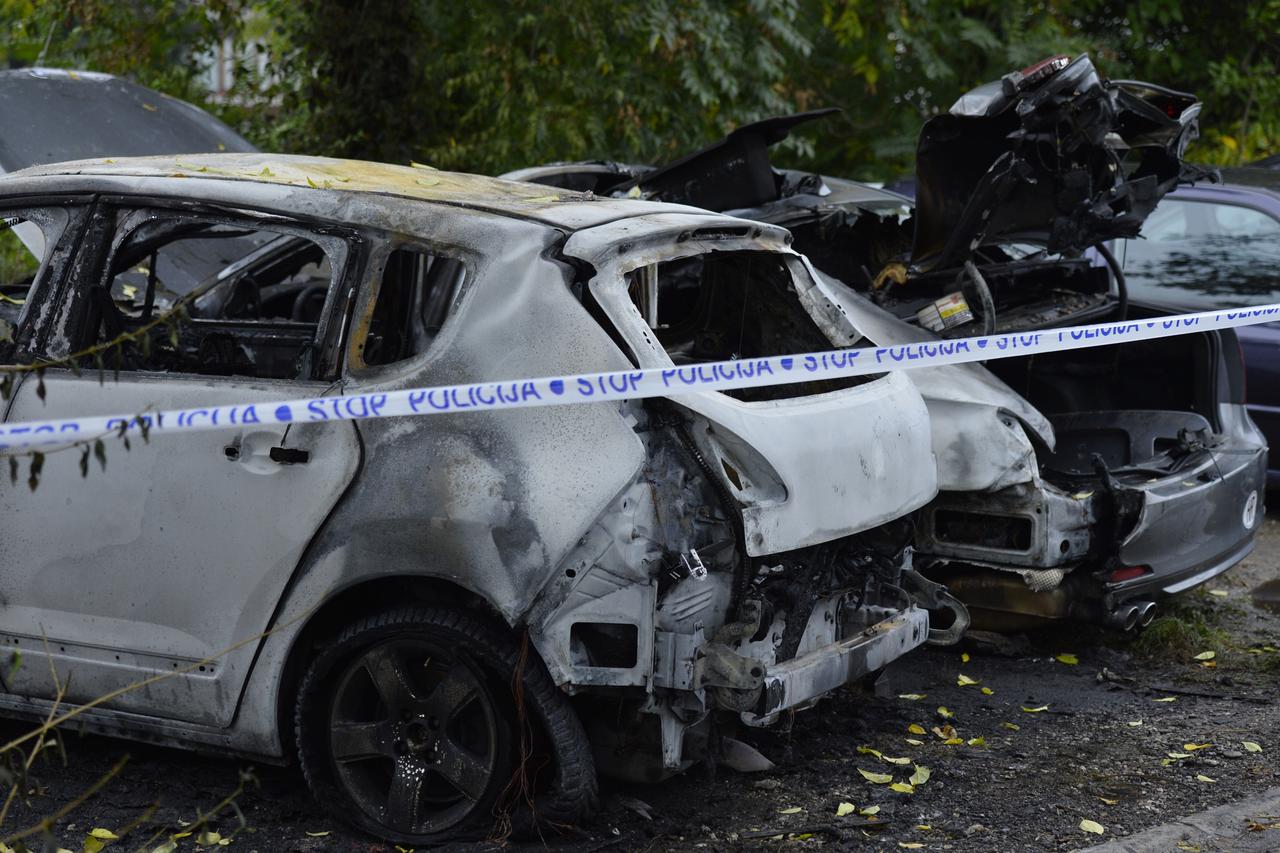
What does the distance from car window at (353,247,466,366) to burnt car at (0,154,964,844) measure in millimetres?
14

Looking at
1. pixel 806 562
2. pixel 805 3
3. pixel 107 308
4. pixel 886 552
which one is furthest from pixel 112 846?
pixel 805 3

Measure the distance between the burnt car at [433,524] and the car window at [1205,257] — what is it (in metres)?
3.76

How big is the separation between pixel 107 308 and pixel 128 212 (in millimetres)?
272

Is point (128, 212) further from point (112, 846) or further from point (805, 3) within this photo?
point (805, 3)

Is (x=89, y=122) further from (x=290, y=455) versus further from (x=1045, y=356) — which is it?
(x=1045, y=356)

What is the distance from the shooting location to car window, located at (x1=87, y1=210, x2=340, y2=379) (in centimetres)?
402

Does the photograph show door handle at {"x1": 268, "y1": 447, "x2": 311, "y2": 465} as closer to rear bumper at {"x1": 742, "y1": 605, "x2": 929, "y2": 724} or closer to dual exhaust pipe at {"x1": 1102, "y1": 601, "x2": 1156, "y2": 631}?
rear bumper at {"x1": 742, "y1": 605, "x2": 929, "y2": 724}

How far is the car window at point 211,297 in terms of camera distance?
402cm

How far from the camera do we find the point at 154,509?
12.7 feet

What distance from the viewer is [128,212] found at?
4047mm

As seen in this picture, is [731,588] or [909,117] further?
[909,117]

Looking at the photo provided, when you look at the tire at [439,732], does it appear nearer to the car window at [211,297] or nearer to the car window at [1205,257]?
the car window at [211,297]

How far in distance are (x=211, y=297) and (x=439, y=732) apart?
3109 millimetres

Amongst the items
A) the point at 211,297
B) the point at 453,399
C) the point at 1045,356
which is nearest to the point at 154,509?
the point at 453,399
